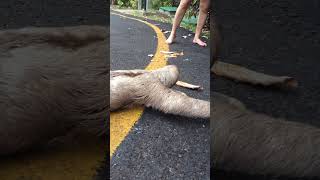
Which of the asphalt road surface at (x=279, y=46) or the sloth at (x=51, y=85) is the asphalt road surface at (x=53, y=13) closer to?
the sloth at (x=51, y=85)

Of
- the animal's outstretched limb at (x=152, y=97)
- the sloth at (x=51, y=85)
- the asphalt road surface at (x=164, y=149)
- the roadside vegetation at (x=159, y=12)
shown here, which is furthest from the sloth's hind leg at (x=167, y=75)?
the roadside vegetation at (x=159, y=12)

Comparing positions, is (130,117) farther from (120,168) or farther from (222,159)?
(222,159)

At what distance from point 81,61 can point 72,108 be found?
132mm

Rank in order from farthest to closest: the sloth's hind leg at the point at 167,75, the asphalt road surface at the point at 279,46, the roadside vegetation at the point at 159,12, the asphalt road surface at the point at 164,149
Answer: the roadside vegetation at the point at 159,12 → the sloth's hind leg at the point at 167,75 → the asphalt road surface at the point at 164,149 → the asphalt road surface at the point at 279,46

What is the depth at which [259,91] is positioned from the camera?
2.90ft

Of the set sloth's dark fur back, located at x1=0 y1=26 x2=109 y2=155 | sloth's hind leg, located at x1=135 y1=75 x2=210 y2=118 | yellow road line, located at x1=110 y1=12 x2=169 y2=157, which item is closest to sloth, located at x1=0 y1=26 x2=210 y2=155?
sloth's dark fur back, located at x1=0 y1=26 x2=109 y2=155

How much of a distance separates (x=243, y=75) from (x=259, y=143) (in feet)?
0.49

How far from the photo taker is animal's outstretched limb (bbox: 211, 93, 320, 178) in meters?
0.89

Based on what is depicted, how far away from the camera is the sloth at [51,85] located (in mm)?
862

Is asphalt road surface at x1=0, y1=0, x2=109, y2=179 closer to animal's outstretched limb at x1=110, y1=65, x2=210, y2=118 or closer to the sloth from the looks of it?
the sloth

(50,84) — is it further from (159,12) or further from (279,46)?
(159,12)

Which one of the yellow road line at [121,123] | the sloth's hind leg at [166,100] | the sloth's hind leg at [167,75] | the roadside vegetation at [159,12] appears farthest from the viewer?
the roadside vegetation at [159,12]

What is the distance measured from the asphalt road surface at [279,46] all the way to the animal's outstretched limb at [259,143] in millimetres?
27

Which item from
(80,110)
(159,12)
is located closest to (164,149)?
(80,110)
